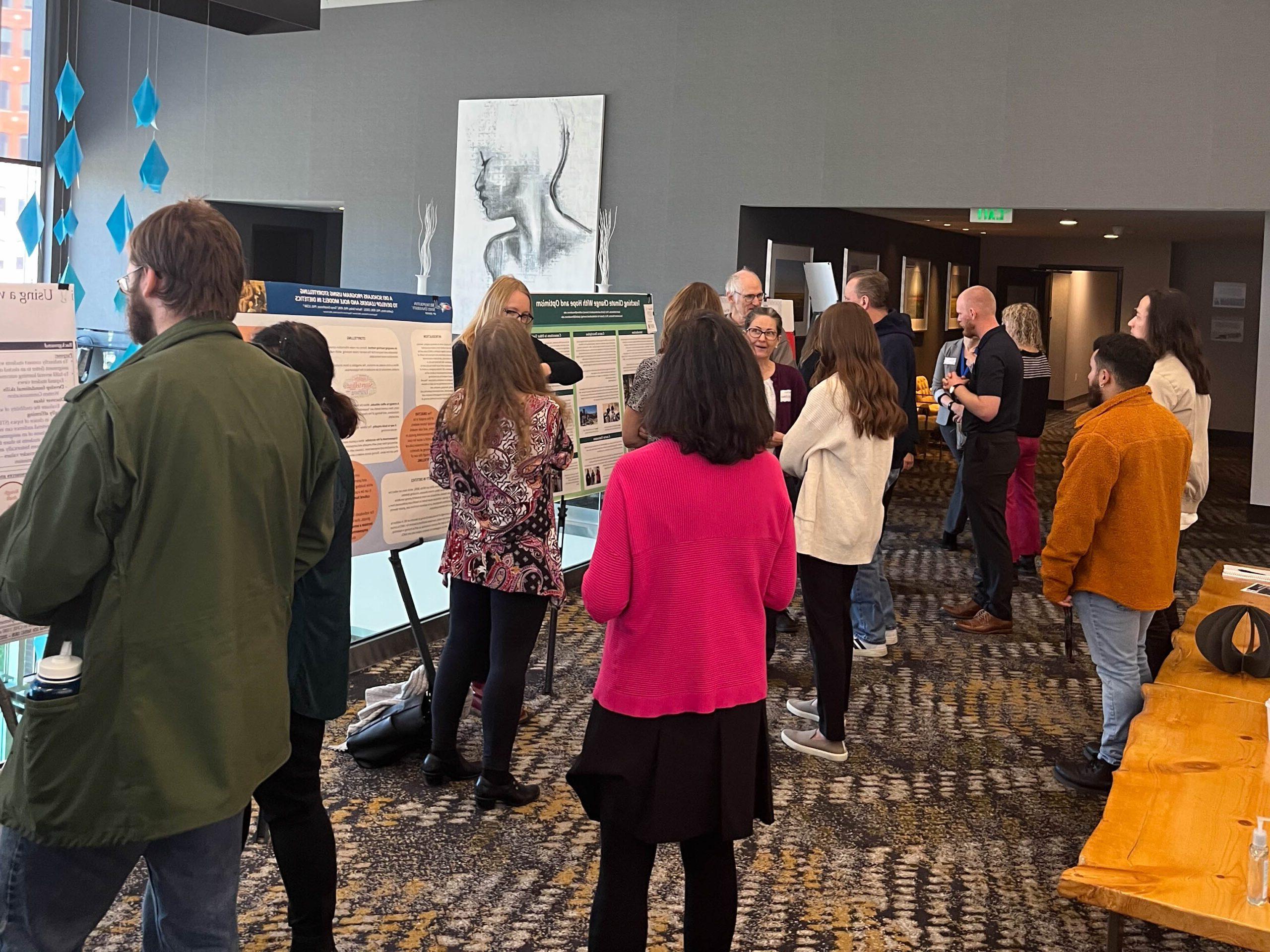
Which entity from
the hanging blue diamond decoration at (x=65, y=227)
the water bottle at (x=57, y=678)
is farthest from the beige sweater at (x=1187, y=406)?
the hanging blue diamond decoration at (x=65, y=227)

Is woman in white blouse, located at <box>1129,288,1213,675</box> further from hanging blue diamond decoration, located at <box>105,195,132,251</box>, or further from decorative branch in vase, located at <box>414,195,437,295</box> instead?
decorative branch in vase, located at <box>414,195,437,295</box>

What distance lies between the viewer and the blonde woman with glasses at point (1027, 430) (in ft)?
24.4

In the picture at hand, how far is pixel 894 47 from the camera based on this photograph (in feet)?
31.7

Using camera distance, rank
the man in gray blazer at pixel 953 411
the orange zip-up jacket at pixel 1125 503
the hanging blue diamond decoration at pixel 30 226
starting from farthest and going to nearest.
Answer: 1. the hanging blue diamond decoration at pixel 30 226
2. the man in gray blazer at pixel 953 411
3. the orange zip-up jacket at pixel 1125 503

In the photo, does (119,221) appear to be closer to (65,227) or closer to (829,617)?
(65,227)

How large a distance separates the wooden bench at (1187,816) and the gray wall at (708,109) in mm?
6761

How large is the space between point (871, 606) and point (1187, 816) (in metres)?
3.24

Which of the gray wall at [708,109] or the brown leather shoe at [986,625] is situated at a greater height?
the gray wall at [708,109]

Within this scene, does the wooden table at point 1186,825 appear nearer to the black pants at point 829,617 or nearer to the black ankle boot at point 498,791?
the black pants at point 829,617

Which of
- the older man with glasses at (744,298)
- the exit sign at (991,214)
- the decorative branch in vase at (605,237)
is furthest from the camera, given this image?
the decorative branch in vase at (605,237)

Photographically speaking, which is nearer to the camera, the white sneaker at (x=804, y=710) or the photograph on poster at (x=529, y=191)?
the white sneaker at (x=804, y=710)

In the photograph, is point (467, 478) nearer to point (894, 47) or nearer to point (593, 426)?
point (593, 426)

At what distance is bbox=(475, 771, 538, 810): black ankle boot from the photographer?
12.3ft

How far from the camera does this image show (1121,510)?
371 centimetres
